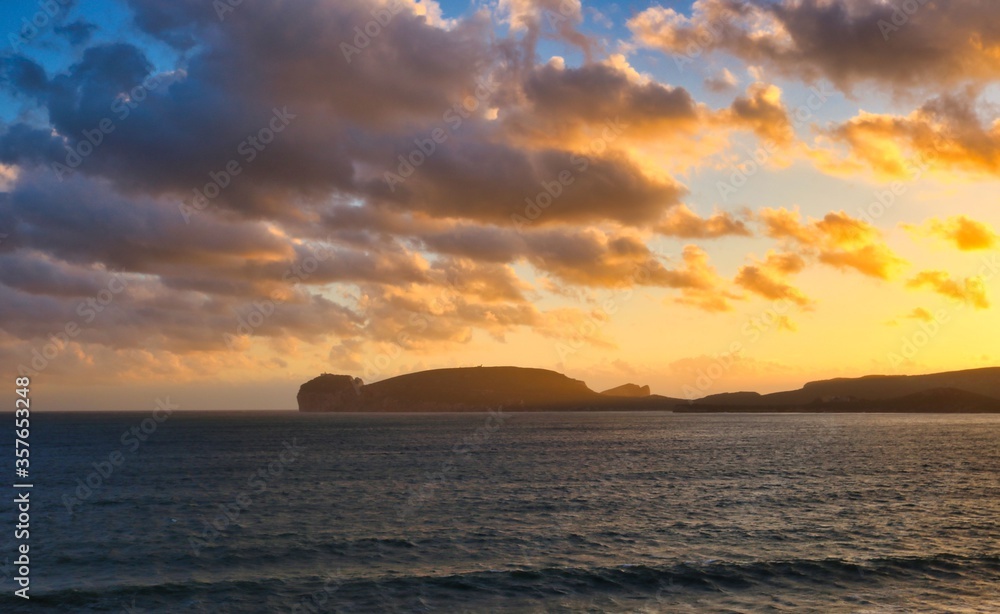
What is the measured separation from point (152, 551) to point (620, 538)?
31375 mm

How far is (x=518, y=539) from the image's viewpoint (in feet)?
155

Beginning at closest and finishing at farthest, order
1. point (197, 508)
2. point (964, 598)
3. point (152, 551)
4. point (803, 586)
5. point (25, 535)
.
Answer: point (964, 598), point (803, 586), point (152, 551), point (25, 535), point (197, 508)

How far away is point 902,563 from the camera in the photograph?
40.0 metres

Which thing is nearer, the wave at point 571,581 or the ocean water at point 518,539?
the ocean water at point 518,539

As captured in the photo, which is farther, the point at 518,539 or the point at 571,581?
the point at 518,539

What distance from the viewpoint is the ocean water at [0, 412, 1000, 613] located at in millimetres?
35062

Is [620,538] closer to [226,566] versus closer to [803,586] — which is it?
[803,586]

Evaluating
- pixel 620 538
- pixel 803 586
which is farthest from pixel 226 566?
pixel 803 586

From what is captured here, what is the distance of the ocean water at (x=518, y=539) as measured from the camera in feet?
115

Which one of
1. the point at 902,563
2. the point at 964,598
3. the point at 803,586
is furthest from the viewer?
the point at 902,563

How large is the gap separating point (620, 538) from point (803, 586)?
1375 centimetres

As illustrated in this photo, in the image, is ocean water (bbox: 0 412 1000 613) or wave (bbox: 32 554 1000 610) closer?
ocean water (bbox: 0 412 1000 613)

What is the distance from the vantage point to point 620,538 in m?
47.5

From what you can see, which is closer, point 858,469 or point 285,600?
point 285,600
